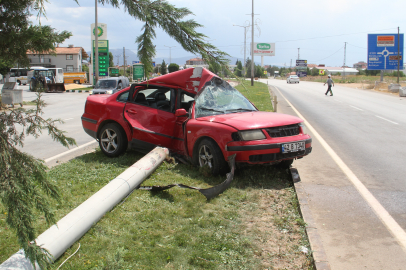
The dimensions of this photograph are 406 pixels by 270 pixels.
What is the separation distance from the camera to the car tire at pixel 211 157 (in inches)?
230

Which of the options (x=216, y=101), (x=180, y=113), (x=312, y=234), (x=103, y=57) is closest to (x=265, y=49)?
(x=103, y=57)

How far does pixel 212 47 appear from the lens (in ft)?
7.82

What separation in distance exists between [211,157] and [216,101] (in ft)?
4.12

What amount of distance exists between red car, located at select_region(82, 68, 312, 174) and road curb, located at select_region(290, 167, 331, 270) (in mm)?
860

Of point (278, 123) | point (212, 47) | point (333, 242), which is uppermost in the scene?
point (212, 47)

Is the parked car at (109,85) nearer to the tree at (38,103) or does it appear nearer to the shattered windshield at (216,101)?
the shattered windshield at (216,101)

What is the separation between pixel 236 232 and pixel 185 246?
63 cm

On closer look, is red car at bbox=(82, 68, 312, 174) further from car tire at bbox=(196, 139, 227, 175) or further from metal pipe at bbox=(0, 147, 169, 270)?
metal pipe at bbox=(0, 147, 169, 270)

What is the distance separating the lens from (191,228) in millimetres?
3922

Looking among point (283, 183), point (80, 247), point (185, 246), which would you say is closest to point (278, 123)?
point (283, 183)

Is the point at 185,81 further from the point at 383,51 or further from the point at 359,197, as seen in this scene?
the point at 383,51

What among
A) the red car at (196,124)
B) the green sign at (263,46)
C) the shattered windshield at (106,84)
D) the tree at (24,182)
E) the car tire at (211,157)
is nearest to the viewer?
the tree at (24,182)

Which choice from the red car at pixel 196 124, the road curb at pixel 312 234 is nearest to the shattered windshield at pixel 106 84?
the red car at pixel 196 124

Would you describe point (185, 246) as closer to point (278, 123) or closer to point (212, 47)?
point (212, 47)
